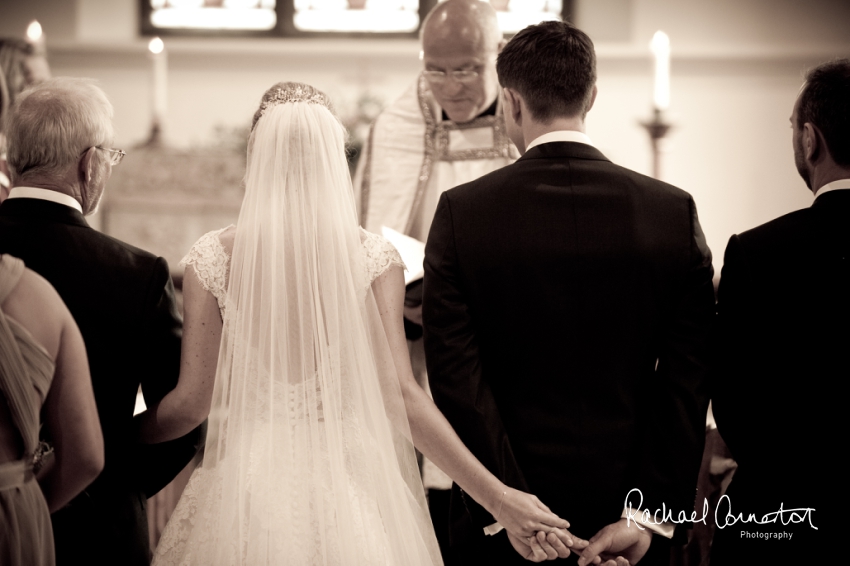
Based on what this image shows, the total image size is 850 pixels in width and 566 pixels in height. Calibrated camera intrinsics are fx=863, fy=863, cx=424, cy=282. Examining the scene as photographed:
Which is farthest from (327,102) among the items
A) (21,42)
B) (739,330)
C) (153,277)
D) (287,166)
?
(21,42)

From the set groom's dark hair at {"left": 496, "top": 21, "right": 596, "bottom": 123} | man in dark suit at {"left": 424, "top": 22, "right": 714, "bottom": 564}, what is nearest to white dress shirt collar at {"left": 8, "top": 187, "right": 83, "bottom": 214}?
man in dark suit at {"left": 424, "top": 22, "right": 714, "bottom": 564}

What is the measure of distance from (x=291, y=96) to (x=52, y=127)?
1.84 ft

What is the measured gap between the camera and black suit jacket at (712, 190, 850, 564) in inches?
76.2

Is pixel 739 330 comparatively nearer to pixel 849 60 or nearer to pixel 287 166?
pixel 849 60

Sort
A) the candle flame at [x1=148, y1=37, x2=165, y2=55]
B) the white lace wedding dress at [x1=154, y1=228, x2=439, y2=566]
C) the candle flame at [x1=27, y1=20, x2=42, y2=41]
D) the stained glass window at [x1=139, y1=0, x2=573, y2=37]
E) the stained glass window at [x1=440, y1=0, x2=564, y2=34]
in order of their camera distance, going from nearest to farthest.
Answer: the white lace wedding dress at [x1=154, y1=228, x2=439, y2=566], the candle flame at [x1=27, y1=20, x2=42, y2=41], the candle flame at [x1=148, y1=37, x2=165, y2=55], the stained glass window at [x1=440, y1=0, x2=564, y2=34], the stained glass window at [x1=139, y1=0, x2=573, y2=37]

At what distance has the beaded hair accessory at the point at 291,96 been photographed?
2.11m

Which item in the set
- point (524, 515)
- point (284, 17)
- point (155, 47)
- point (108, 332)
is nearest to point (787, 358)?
point (524, 515)

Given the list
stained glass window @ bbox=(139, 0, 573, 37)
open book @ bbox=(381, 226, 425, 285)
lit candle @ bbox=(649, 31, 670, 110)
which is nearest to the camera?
open book @ bbox=(381, 226, 425, 285)

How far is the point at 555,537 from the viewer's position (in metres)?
1.90

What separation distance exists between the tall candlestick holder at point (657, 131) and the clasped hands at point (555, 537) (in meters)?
2.95

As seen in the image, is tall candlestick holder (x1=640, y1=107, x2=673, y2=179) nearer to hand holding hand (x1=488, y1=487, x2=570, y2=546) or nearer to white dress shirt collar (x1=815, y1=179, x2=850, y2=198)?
white dress shirt collar (x1=815, y1=179, x2=850, y2=198)

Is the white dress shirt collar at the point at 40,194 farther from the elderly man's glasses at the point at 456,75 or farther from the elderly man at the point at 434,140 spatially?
the elderly man's glasses at the point at 456,75

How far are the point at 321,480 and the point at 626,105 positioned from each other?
609 cm

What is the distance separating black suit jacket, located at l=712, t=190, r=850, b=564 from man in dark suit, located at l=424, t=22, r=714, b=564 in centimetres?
9
